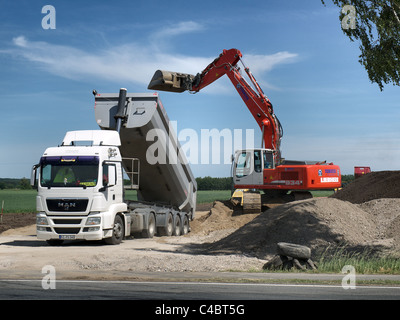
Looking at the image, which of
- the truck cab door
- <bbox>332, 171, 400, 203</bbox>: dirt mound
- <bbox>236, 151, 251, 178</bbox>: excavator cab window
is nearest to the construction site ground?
the truck cab door

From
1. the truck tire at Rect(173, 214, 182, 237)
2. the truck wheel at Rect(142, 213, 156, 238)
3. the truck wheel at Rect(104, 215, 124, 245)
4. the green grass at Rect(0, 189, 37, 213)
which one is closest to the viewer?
the truck wheel at Rect(104, 215, 124, 245)

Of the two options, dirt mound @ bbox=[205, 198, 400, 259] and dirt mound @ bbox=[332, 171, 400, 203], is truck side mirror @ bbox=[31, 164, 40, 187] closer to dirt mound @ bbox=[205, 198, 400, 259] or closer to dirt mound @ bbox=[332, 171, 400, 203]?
dirt mound @ bbox=[205, 198, 400, 259]

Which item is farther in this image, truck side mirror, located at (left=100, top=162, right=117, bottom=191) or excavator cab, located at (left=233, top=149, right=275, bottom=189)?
excavator cab, located at (left=233, top=149, right=275, bottom=189)

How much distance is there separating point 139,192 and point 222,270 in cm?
1025

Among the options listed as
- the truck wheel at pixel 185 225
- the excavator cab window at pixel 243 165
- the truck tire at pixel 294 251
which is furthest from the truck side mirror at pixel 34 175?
the excavator cab window at pixel 243 165

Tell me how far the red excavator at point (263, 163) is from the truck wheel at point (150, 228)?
5.13 metres

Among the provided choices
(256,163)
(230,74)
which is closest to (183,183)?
(256,163)

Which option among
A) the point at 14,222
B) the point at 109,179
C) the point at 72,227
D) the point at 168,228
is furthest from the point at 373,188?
the point at 14,222

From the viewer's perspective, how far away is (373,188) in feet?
81.3

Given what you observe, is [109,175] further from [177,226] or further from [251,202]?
[251,202]

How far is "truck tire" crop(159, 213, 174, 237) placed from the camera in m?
21.2

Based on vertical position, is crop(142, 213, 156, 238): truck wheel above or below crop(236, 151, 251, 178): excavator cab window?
below

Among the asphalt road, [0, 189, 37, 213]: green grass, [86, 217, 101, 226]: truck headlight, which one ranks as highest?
[86, 217, 101, 226]: truck headlight

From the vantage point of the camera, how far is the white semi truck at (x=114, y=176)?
54.4 feet
